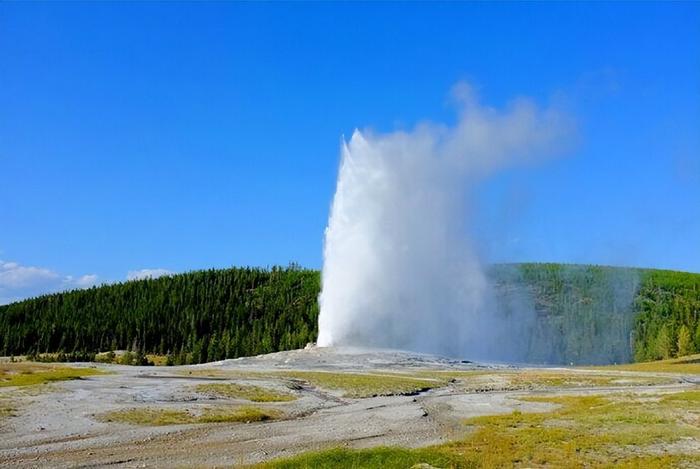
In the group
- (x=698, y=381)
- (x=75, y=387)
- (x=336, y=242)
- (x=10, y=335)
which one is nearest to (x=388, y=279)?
(x=336, y=242)

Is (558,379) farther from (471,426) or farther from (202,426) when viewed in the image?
(202,426)

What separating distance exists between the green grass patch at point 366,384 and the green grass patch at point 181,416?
13313mm

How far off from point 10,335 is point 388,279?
128960mm

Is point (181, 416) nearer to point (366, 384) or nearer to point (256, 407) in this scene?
point (256, 407)

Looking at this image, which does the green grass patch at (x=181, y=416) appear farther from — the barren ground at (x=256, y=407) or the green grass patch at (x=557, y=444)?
the green grass patch at (x=557, y=444)

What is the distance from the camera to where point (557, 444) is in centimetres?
2702

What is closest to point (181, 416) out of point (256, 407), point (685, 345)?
point (256, 407)

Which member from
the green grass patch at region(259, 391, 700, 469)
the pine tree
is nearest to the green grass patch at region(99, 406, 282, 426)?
the green grass patch at region(259, 391, 700, 469)

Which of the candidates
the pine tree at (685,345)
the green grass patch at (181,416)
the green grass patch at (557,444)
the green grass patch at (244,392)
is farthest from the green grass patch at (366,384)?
the pine tree at (685,345)

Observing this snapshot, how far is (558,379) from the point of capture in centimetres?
6688

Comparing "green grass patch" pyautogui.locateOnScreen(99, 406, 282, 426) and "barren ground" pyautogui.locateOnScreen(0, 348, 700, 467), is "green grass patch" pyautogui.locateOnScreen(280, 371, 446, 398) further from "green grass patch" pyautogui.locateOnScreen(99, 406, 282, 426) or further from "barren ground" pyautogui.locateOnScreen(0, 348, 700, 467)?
"green grass patch" pyautogui.locateOnScreen(99, 406, 282, 426)

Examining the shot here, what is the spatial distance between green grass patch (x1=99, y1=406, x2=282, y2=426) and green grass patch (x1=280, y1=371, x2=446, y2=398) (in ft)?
43.7

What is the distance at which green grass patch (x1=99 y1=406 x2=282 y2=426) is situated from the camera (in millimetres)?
33438

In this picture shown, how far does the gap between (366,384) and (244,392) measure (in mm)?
12317
